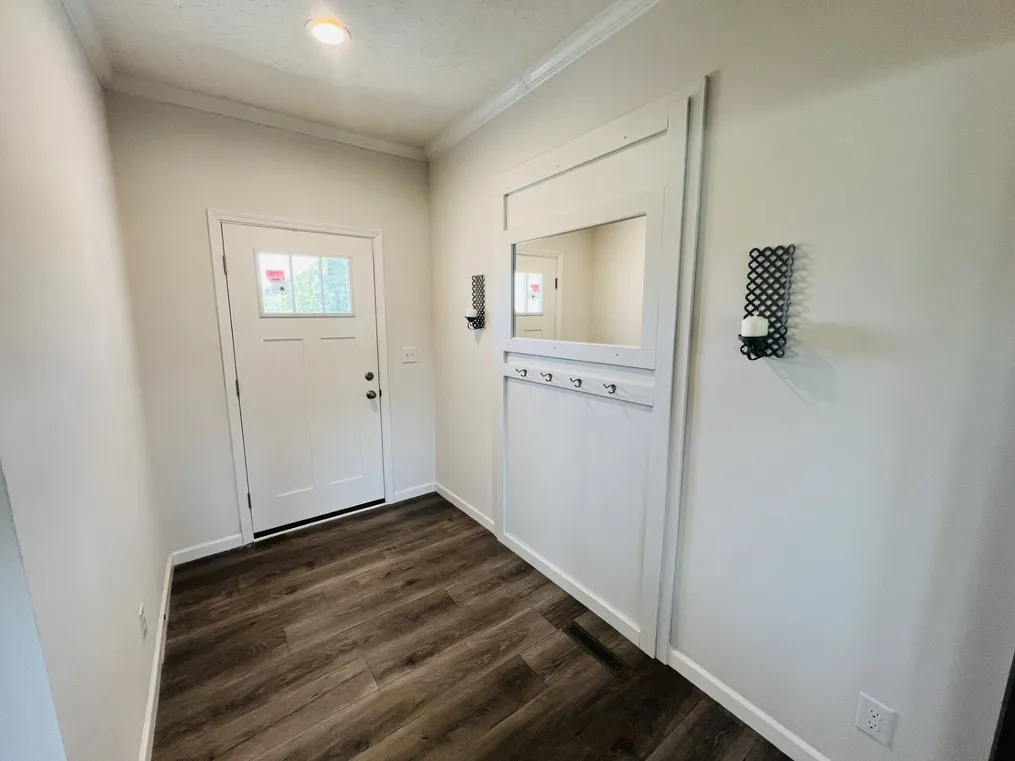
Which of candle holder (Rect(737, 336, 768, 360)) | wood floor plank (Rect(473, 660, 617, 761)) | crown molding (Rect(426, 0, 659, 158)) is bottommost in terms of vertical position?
wood floor plank (Rect(473, 660, 617, 761))

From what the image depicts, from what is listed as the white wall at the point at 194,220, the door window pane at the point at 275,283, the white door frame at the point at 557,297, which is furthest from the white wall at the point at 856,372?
the door window pane at the point at 275,283

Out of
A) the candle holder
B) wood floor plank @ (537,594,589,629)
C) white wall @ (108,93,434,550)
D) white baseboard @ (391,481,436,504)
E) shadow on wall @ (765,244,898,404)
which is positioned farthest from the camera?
white baseboard @ (391,481,436,504)

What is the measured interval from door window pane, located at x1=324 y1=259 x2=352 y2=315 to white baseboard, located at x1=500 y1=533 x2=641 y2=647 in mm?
1811

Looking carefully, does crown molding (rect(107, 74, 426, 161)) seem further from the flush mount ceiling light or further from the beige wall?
the beige wall

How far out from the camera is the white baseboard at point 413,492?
3.21 m

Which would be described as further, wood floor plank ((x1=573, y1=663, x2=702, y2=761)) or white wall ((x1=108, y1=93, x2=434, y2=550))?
white wall ((x1=108, y1=93, x2=434, y2=550))

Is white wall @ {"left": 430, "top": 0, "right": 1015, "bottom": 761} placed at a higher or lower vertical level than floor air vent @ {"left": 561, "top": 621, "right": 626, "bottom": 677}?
higher

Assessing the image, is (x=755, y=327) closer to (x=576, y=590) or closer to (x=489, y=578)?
(x=576, y=590)

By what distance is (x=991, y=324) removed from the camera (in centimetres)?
96

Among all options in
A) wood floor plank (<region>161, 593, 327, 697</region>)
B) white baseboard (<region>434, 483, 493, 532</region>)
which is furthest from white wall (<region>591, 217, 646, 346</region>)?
wood floor plank (<region>161, 593, 327, 697</region>)

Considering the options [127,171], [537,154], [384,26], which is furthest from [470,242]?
[127,171]

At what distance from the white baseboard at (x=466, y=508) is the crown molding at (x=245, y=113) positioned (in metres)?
2.43

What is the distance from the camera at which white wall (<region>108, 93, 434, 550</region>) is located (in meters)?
2.14

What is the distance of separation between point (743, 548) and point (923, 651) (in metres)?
0.47
